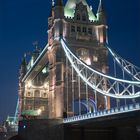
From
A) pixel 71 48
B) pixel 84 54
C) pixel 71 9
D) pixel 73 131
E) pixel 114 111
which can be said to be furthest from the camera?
pixel 71 9

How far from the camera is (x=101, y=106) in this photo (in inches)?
1750

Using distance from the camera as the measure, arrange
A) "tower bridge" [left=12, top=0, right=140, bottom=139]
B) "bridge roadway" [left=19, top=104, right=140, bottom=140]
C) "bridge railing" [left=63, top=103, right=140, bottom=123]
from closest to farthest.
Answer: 1. "bridge railing" [left=63, top=103, right=140, bottom=123]
2. "bridge roadway" [left=19, top=104, right=140, bottom=140]
3. "tower bridge" [left=12, top=0, right=140, bottom=139]

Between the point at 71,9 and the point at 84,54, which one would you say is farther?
the point at 71,9

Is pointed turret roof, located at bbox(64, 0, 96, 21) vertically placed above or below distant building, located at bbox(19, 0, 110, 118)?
above

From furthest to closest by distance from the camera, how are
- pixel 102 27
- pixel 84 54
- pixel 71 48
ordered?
pixel 102 27, pixel 84 54, pixel 71 48

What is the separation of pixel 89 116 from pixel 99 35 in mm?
20351

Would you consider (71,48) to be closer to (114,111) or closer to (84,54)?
(84,54)

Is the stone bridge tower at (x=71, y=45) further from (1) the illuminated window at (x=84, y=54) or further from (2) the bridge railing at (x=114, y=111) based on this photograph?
(2) the bridge railing at (x=114, y=111)

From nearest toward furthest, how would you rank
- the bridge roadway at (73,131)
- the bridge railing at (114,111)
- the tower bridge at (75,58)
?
the bridge railing at (114,111), the bridge roadway at (73,131), the tower bridge at (75,58)

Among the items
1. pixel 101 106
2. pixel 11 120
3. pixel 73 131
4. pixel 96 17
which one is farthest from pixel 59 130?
pixel 11 120

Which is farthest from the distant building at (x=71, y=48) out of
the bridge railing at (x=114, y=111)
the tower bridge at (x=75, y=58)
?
the bridge railing at (x=114, y=111)

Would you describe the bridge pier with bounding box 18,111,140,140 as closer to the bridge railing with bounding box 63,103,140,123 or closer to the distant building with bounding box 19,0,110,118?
the bridge railing with bounding box 63,103,140,123

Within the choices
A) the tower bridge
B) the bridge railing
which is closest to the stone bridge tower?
the tower bridge

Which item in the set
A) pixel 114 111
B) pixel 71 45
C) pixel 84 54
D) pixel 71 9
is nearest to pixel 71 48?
pixel 71 45
